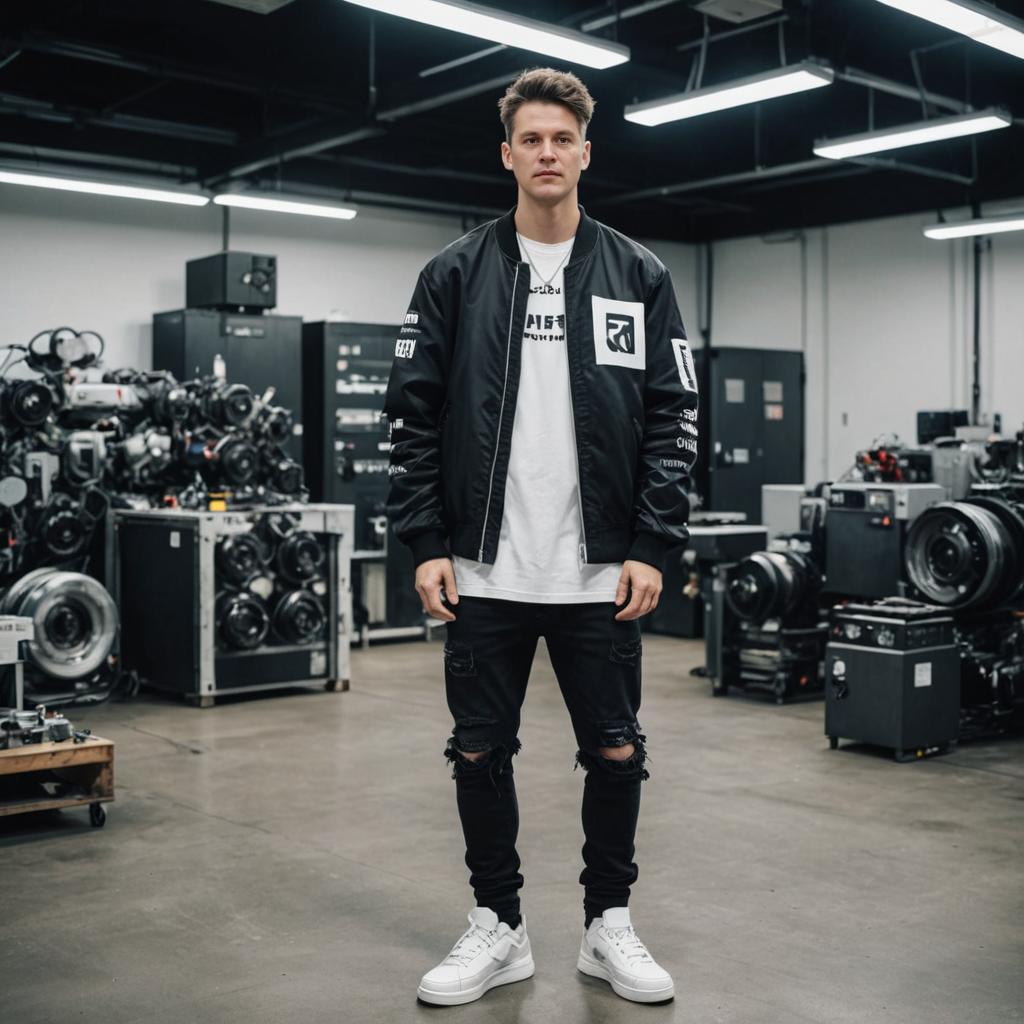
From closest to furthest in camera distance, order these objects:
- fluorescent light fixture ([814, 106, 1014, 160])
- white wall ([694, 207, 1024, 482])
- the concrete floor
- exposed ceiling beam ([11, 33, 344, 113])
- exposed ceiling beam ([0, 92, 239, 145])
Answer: the concrete floor
exposed ceiling beam ([11, 33, 344, 113])
fluorescent light fixture ([814, 106, 1014, 160])
exposed ceiling beam ([0, 92, 239, 145])
white wall ([694, 207, 1024, 482])

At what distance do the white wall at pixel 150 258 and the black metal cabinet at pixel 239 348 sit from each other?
1.32 feet

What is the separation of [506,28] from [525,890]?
3.68 m

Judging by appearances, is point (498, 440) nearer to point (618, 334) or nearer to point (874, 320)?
point (618, 334)

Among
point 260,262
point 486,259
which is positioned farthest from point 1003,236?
point 486,259

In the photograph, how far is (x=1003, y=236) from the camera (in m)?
9.91

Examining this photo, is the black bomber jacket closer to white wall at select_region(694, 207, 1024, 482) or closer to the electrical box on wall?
the electrical box on wall

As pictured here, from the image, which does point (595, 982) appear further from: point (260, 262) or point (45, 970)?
point (260, 262)

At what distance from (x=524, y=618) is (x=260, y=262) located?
659 centimetres

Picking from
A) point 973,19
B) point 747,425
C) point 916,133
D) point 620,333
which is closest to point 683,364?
point 620,333

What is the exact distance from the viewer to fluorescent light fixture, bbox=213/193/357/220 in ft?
27.0

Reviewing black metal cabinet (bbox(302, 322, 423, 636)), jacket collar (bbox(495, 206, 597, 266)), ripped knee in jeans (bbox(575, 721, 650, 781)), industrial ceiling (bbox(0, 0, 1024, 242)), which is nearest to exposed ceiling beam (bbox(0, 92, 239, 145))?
industrial ceiling (bbox(0, 0, 1024, 242))

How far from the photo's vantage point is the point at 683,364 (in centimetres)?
260

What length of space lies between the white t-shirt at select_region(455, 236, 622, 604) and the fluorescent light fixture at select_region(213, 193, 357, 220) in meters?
6.10

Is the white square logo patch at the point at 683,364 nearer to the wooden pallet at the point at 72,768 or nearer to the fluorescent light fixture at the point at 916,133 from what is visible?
the wooden pallet at the point at 72,768
